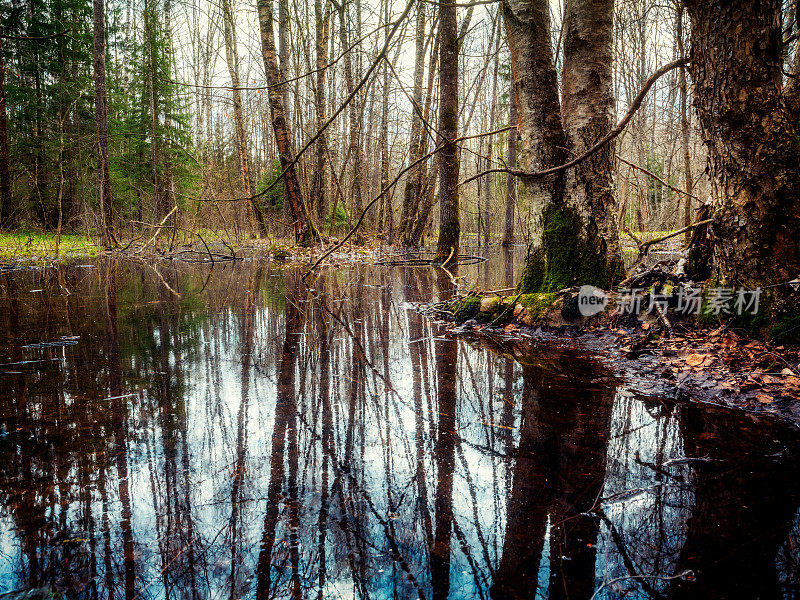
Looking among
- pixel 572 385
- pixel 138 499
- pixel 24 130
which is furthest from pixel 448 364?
pixel 24 130

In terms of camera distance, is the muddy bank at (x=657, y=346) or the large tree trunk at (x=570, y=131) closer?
Result: the muddy bank at (x=657, y=346)

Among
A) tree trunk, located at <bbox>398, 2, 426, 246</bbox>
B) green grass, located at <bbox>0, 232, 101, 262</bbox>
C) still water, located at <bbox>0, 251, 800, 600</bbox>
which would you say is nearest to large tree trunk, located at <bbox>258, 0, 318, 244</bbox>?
tree trunk, located at <bbox>398, 2, 426, 246</bbox>

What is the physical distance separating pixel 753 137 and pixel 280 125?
11.7 m

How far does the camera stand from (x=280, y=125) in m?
13.0

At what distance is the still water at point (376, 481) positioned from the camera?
1.42 m

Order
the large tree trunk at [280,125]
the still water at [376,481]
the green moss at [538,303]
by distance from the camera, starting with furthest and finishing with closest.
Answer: the large tree trunk at [280,125], the green moss at [538,303], the still water at [376,481]

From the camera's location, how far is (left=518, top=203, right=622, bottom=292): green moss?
4.72 m

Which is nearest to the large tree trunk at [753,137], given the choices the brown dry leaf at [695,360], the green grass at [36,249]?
the brown dry leaf at [695,360]

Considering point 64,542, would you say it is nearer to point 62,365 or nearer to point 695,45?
point 62,365

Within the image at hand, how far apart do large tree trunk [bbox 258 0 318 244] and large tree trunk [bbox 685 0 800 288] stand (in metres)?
9.34

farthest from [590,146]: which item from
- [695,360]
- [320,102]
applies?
[320,102]

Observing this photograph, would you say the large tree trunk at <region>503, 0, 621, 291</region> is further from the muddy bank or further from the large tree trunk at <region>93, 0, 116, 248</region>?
the large tree trunk at <region>93, 0, 116, 248</region>

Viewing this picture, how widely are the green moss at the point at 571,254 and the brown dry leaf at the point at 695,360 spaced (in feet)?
4.84

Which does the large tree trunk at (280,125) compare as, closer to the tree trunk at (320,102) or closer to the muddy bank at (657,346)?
the tree trunk at (320,102)
